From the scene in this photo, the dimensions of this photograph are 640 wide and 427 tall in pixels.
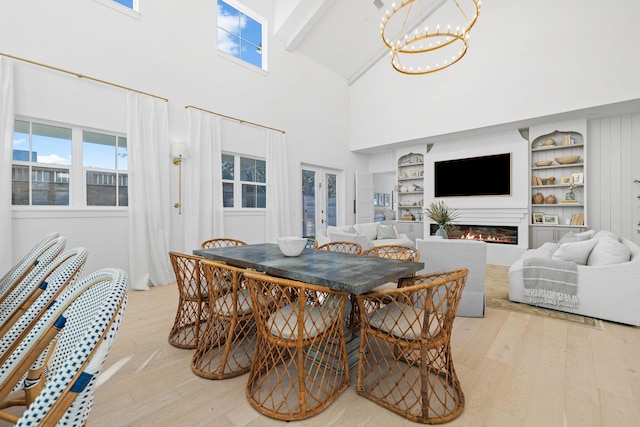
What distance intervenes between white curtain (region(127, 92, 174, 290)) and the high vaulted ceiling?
9.84ft

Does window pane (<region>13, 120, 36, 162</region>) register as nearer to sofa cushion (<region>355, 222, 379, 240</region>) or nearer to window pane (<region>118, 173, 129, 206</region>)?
window pane (<region>118, 173, 129, 206</region>)

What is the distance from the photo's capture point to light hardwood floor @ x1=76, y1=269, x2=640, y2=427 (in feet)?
4.95

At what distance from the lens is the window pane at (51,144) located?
3.28 metres

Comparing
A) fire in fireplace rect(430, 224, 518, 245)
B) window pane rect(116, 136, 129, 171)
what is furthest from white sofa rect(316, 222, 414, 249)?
window pane rect(116, 136, 129, 171)

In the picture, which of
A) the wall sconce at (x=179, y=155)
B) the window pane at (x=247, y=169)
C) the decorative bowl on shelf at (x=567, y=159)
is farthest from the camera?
the window pane at (x=247, y=169)

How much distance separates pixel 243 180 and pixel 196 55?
80.4 inches

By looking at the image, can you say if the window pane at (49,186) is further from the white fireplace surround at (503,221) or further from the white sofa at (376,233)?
the white fireplace surround at (503,221)

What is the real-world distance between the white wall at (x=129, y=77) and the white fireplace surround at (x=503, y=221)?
375 cm

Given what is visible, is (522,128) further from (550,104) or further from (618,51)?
(618,51)

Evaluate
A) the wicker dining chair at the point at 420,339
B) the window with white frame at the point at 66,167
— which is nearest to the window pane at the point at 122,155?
the window with white frame at the point at 66,167

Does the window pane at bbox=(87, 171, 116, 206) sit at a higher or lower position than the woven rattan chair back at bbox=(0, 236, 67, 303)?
higher

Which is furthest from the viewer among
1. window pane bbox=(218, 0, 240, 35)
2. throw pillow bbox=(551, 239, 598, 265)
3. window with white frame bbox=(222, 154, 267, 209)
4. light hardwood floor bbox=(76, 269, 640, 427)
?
window with white frame bbox=(222, 154, 267, 209)

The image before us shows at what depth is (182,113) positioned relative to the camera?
435cm

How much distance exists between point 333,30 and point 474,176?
4.15 metres
